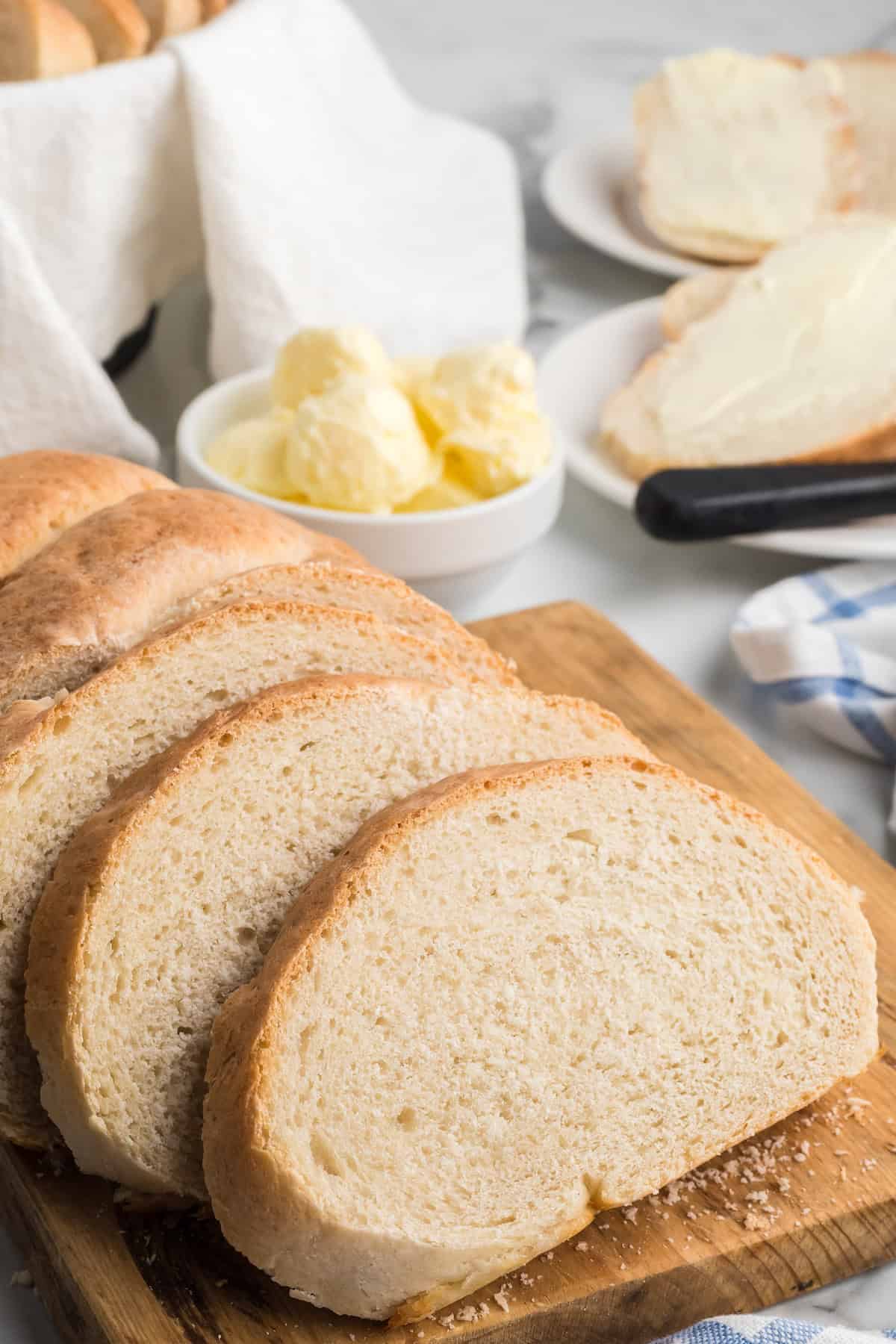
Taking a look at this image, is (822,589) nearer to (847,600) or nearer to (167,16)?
(847,600)

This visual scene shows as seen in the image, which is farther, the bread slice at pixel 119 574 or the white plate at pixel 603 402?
the white plate at pixel 603 402

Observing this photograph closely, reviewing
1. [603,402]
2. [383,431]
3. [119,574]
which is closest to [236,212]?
[383,431]

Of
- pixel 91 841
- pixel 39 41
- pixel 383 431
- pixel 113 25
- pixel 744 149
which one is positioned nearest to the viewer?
pixel 91 841

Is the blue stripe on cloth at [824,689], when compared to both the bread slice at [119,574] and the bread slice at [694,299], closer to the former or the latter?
the bread slice at [119,574]

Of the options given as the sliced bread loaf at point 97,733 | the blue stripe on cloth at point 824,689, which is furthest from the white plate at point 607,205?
the sliced bread loaf at point 97,733

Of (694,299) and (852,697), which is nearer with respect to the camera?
(852,697)

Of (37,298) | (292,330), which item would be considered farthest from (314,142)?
(37,298)

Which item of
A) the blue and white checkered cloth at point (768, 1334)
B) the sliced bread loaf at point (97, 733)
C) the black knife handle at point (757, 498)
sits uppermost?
the sliced bread loaf at point (97, 733)
